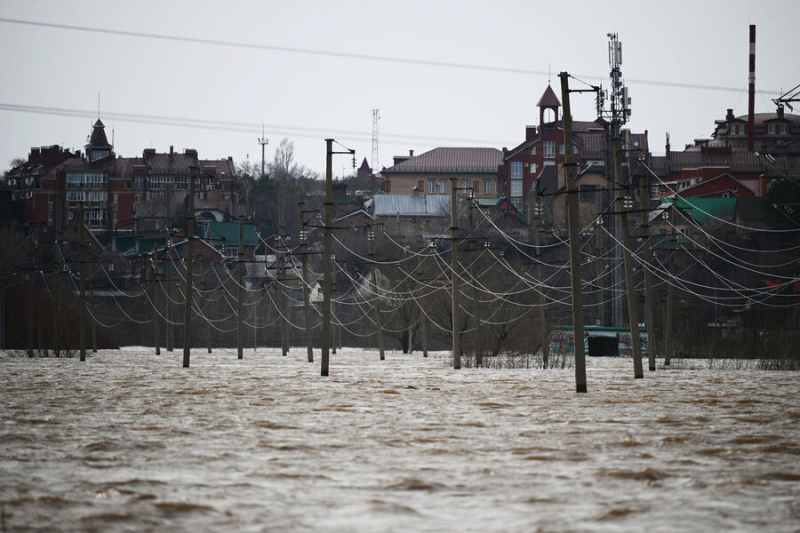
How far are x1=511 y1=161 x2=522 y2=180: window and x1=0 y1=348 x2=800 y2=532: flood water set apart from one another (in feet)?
380

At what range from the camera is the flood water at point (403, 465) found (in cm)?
673

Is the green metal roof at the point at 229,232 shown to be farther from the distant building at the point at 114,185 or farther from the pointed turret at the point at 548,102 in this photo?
the pointed turret at the point at 548,102

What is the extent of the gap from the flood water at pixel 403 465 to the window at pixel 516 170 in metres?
116

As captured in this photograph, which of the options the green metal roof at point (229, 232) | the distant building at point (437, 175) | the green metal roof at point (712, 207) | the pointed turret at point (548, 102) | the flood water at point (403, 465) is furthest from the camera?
the distant building at point (437, 175)

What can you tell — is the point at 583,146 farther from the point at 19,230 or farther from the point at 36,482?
the point at 36,482

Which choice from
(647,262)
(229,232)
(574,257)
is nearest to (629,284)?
(647,262)

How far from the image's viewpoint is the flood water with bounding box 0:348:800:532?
6.73 m

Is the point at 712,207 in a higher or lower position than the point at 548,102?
lower

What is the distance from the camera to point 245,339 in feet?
269

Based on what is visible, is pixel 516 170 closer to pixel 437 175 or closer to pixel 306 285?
pixel 437 175

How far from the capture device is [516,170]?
433ft

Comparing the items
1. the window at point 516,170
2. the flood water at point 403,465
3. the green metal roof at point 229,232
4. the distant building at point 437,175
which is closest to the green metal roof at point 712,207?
the window at point 516,170

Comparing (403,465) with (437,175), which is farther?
(437,175)

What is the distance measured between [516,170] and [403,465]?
124616 millimetres
